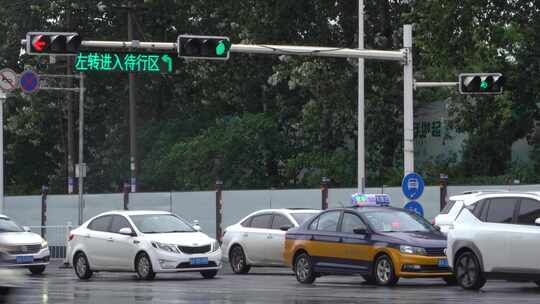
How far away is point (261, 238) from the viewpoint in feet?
103

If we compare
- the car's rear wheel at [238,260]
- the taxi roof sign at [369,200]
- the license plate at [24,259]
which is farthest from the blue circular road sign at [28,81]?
the taxi roof sign at [369,200]

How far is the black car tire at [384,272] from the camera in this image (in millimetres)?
25078

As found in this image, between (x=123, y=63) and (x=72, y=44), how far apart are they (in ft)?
7.86

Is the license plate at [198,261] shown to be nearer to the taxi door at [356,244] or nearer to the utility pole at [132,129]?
the taxi door at [356,244]

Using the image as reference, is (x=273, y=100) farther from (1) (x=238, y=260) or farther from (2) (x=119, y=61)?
(2) (x=119, y=61)

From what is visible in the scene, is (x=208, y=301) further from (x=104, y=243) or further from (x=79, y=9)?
(x=79, y=9)

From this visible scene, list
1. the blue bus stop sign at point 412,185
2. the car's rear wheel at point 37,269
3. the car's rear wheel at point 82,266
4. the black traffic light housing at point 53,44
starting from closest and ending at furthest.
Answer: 1. the black traffic light housing at point 53,44
2. the car's rear wheel at point 82,266
3. the blue bus stop sign at point 412,185
4. the car's rear wheel at point 37,269

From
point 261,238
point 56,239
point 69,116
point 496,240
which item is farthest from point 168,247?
point 69,116

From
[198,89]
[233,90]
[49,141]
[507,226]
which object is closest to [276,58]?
[233,90]

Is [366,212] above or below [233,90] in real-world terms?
below

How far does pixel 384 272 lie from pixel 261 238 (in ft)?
21.3

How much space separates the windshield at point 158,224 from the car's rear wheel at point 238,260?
207cm

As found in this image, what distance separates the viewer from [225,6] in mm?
58062

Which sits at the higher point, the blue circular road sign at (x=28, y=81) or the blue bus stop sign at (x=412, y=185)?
the blue circular road sign at (x=28, y=81)
